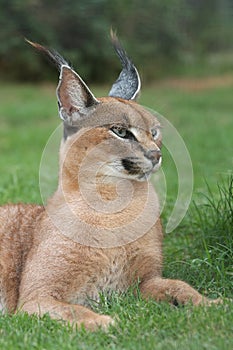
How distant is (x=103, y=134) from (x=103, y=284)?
2.84 ft

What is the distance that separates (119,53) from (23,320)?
2051 mm

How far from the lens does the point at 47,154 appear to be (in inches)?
220

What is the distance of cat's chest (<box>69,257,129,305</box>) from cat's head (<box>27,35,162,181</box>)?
20.9 inches

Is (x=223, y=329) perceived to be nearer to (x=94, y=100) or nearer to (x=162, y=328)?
(x=162, y=328)

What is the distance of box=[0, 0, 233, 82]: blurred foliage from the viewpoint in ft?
58.7

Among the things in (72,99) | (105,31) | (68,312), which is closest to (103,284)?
(68,312)

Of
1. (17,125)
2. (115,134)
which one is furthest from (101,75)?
(115,134)

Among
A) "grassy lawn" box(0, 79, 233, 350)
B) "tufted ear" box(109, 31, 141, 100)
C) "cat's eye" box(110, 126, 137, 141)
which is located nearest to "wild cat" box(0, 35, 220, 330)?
"cat's eye" box(110, 126, 137, 141)

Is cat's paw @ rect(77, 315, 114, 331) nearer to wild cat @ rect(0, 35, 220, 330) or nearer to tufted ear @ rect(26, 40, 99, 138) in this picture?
wild cat @ rect(0, 35, 220, 330)

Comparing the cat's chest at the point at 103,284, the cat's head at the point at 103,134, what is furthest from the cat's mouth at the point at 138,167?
the cat's chest at the point at 103,284

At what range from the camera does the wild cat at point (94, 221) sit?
4.64 meters

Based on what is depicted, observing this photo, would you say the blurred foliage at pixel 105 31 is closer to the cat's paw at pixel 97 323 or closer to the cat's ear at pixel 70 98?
the cat's ear at pixel 70 98

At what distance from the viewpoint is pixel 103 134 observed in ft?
15.8

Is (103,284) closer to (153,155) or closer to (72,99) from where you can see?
(153,155)
